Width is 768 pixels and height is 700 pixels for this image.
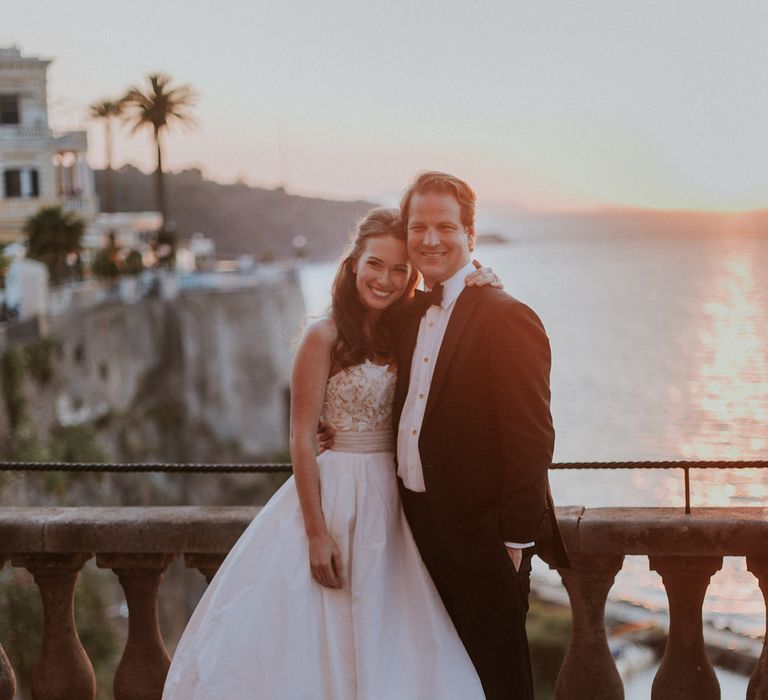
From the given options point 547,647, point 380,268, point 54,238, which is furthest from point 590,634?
point 54,238

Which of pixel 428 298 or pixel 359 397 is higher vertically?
pixel 428 298

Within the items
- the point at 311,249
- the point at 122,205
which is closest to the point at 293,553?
the point at 122,205

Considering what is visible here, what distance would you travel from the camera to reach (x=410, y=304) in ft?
12.8

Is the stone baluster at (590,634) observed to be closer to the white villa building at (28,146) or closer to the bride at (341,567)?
the bride at (341,567)

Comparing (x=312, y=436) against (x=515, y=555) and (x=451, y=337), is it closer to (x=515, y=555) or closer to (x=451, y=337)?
(x=451, y=337)

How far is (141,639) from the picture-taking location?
13.8 ft

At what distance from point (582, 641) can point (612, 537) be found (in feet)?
1.24

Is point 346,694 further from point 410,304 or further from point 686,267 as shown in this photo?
point 686,267

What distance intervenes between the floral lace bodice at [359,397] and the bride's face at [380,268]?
0.21m

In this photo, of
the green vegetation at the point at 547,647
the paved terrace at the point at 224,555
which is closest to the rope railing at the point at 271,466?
the paved terrace at the point at 224,555

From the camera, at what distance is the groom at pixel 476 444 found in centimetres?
356

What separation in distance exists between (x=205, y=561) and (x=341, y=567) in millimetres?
720

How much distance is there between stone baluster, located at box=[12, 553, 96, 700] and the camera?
4191 millimetres

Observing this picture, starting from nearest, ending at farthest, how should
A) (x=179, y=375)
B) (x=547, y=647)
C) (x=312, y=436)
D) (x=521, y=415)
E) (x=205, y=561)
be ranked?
1. (x=521, y=415)
2. (x=312, y=436)
3. (x=205, y=561)
4. (x=547, y=647)
5. (x=179, y=375)
